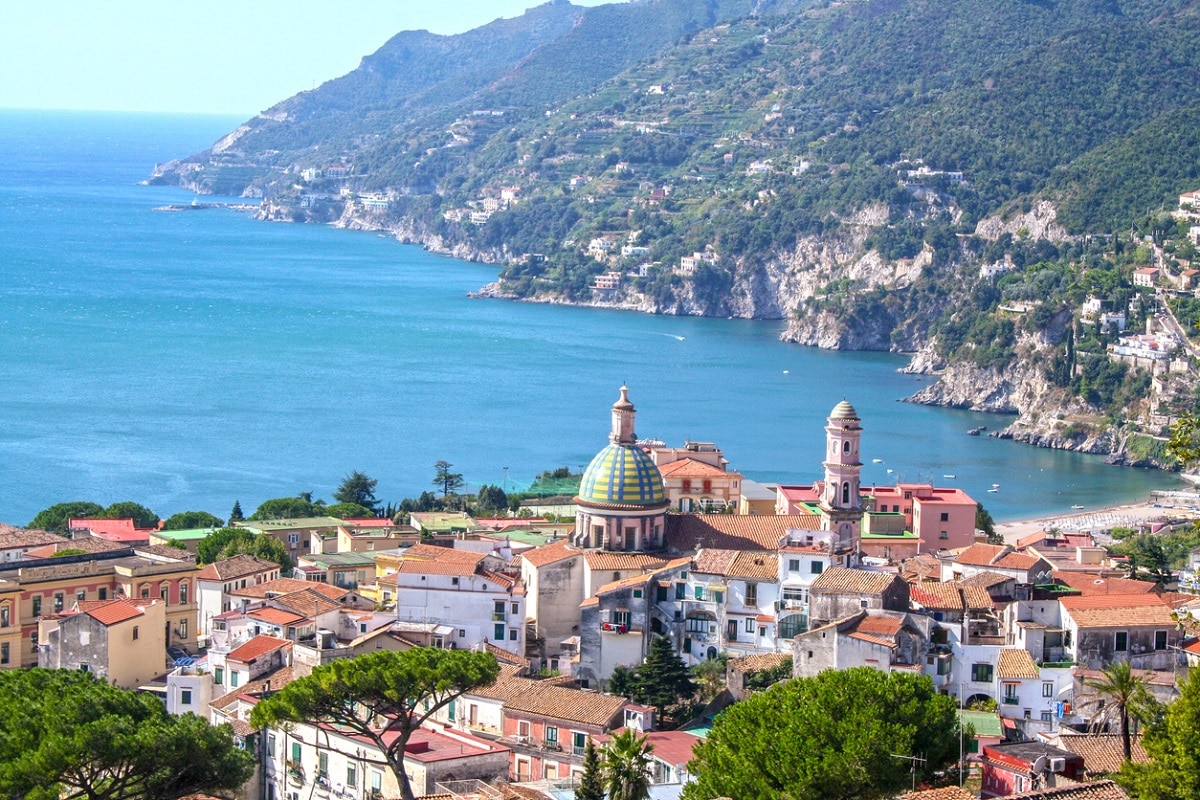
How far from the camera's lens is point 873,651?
119 ft

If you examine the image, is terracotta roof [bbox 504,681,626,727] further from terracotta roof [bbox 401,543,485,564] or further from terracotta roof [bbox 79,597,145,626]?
terracotta roof [bbox 79,597,145,626]

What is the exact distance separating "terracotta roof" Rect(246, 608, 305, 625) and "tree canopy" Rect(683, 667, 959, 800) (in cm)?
1199

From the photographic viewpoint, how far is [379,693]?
32.0 meters

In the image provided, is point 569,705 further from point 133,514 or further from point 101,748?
point 133,514

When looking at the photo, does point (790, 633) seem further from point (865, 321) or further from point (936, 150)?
point (936, 150)

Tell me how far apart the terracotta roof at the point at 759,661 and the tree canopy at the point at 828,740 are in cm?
814

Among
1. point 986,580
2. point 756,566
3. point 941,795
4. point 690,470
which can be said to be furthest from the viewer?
point 690,470

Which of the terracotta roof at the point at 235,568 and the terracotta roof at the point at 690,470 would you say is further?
the terracotta roof at the point at 690,470

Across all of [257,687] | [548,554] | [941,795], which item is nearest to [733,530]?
[548,554]

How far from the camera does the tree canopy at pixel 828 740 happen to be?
27078 millimetres

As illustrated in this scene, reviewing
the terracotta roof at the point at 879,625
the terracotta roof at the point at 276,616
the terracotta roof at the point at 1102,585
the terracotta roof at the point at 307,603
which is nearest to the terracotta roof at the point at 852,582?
the terracotta roof at the point at 879,625

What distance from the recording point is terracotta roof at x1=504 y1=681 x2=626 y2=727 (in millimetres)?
34844

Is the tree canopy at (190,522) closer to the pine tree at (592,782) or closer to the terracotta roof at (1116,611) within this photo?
the terracotta roof at (1116,611)

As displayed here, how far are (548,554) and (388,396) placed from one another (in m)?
61.6
